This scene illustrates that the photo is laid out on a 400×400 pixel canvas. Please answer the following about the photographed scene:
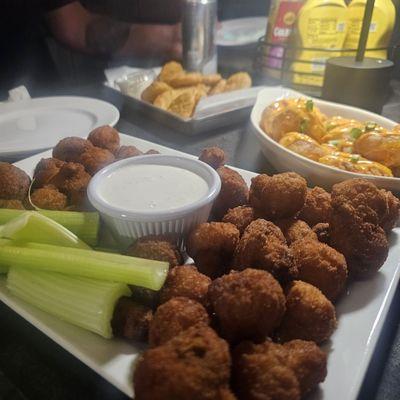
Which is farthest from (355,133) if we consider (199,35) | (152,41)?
(152,41)

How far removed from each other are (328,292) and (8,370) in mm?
687

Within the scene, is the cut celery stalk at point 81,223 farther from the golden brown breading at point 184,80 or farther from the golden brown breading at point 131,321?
the golden brown breading at point 184,80

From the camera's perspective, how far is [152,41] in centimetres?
327

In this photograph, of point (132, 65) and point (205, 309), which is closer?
point (205, 309)

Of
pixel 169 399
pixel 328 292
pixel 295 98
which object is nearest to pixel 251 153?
pixel 295 98

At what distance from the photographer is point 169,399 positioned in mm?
651

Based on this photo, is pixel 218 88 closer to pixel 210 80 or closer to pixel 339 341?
pixel 210 80

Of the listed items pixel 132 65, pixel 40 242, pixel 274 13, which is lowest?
pixel 132 65

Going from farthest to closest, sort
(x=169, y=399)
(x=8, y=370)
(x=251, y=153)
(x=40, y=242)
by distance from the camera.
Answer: (x=251, y=153) < (x=40, y=242) < (x=8, y=370) < (x=169, y=399)

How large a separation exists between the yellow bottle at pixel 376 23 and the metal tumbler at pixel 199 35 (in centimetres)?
79

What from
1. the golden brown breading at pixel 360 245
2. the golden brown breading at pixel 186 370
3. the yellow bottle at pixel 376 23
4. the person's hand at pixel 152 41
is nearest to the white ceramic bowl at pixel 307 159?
Answer: the golden brown breading at pixel 360 245

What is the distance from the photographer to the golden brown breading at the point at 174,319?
2.59 ft

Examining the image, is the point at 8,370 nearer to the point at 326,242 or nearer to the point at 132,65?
the point at 326,242

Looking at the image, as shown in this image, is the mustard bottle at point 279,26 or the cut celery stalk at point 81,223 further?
the mustard bottle at point 279,26
